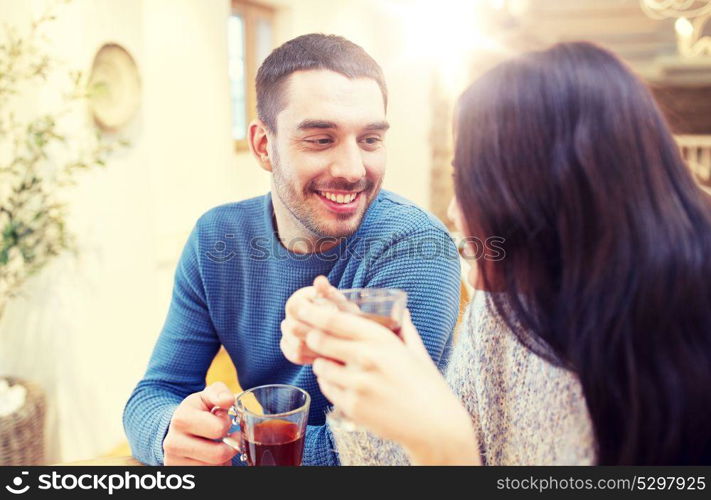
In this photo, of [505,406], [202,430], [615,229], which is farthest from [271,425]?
[615,229]

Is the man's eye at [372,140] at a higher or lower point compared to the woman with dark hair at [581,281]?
higher

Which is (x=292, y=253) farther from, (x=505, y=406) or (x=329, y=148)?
(x=505, y=406)

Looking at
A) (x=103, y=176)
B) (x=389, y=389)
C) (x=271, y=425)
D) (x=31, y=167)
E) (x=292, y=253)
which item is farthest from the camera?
(x=103, y=176)

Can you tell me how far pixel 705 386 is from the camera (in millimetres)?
520

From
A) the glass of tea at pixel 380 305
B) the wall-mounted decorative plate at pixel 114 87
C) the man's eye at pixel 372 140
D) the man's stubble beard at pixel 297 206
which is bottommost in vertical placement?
the glass of tea at pixel 380 305

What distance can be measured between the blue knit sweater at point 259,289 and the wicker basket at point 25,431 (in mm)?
880

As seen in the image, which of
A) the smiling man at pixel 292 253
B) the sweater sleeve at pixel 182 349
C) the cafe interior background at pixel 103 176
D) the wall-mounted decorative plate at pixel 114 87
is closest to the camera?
the smiling man at pixel 292 253

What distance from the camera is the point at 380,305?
21.5 inches

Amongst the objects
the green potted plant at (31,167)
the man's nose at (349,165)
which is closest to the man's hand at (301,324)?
the man's nose at (349,165)

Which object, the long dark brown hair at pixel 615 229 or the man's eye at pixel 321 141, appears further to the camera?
the man's eye at pixel 321 141

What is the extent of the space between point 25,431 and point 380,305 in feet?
4.67

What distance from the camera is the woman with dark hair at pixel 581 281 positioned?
1.64 ft

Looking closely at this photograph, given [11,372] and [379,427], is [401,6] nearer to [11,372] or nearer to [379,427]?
[379,427]

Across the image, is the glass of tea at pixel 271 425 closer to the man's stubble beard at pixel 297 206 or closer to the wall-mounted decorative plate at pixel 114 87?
the man's stubble beard at pixel 297 206
